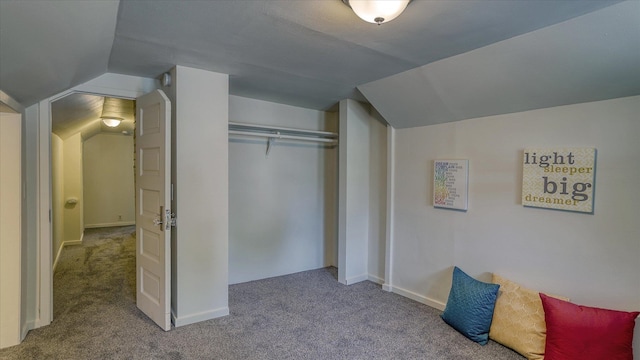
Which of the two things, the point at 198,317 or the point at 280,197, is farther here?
the point at 280,197

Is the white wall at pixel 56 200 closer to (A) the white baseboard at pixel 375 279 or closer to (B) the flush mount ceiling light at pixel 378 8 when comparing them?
(A) the white baseboard at pixel 375 279

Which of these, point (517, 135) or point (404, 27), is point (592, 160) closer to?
point (517, 135)

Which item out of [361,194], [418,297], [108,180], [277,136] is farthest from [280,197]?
[108,180]

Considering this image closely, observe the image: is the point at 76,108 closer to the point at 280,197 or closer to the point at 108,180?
the point at 280,197

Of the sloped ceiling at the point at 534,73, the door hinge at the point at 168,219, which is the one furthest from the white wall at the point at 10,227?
the sloped ceiling at the point at 534,73

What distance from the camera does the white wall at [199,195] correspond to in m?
2.78

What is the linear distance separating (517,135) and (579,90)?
523 millimetres

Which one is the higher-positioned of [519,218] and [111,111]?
[111,111]

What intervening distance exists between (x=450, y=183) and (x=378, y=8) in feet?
6.54

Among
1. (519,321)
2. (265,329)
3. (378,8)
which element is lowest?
(265,329)

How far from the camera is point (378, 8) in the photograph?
5.15 feet

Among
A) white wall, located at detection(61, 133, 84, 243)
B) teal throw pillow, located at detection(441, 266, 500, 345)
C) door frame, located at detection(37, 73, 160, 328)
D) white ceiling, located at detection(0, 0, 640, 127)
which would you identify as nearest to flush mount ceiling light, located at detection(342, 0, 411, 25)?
white ceiling, located at detection(0, 0, 640, 127)

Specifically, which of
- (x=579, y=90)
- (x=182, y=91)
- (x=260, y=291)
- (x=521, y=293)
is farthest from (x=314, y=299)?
(x=579, y=90)

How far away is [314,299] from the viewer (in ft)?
11.1
